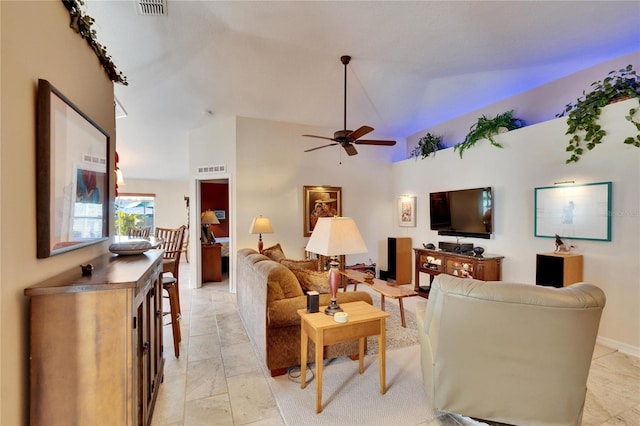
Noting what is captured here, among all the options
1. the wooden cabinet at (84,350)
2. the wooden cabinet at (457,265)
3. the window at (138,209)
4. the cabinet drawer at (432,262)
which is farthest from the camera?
the window at (138,209)

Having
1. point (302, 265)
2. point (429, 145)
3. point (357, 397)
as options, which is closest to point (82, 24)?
point (302, 265)

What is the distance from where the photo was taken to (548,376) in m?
1.71

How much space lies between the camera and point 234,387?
2447 mm

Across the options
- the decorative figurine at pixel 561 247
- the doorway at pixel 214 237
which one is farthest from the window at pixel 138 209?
the decorative figurine at pixel 561 247

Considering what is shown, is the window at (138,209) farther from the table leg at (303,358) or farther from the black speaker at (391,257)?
the table leg at (303,358)

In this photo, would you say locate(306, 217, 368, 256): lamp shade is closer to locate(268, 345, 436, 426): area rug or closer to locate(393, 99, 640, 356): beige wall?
locate(268, 345, 436, 426): area rug

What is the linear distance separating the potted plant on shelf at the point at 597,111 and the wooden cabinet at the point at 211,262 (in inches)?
238

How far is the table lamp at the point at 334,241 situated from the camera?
2250mm

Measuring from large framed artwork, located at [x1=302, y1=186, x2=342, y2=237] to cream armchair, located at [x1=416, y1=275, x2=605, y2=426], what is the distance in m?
4.22

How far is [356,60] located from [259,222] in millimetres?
3006

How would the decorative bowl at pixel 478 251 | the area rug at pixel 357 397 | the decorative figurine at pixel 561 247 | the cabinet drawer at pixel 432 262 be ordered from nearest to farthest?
the area rug at pixel 357 397 → the decorative figurine at pixel 561 247 → the decorative bowl at pixel 478 251 → the cabinet drawer at pixel 432 262

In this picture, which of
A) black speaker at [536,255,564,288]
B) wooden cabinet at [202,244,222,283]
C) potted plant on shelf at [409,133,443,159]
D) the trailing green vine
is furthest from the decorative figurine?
wooden cabinet at [202,244,222,283]

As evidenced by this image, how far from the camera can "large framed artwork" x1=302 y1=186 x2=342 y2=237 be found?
236 inches

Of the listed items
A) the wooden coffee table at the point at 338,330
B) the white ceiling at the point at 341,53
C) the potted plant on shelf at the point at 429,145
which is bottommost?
the wooden coffee table at the point at 338,330
